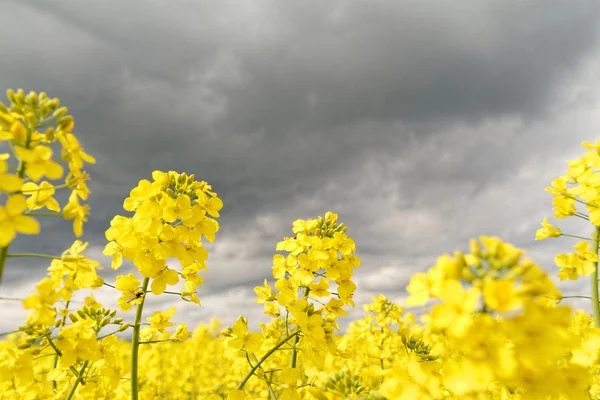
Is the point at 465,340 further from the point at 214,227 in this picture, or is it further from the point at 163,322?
the point at 163,322

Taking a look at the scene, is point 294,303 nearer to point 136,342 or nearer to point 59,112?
point 136,342

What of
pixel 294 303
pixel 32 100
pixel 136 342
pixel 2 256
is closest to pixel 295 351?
pixel 294 303

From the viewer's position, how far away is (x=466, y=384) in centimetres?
133

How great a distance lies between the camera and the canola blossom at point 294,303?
4.43 ft

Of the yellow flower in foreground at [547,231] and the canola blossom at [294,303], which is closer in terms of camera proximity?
the canola blossom at [294,303]

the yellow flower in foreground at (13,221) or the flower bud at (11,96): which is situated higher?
the flower bud at (11,96)

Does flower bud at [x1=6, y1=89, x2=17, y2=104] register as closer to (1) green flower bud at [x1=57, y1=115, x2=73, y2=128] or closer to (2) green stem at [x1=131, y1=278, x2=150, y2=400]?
(1) green flower bud at [x1=57, y1=115, x2=73, y2=128]

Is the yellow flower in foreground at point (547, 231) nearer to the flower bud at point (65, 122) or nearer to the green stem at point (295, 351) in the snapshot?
the green stem at point (295, 351)

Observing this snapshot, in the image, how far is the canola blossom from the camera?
135 cm

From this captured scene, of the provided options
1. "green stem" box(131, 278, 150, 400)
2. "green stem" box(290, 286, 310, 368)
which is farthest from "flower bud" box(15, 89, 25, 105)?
"green stem" box(290, 286, 310, 368)

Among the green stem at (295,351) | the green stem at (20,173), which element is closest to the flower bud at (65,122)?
the green stem at (20,173)

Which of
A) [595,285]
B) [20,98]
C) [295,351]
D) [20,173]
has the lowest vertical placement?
[295,351]

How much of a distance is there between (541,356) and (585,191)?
3.43 meters

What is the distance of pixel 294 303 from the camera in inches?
132
